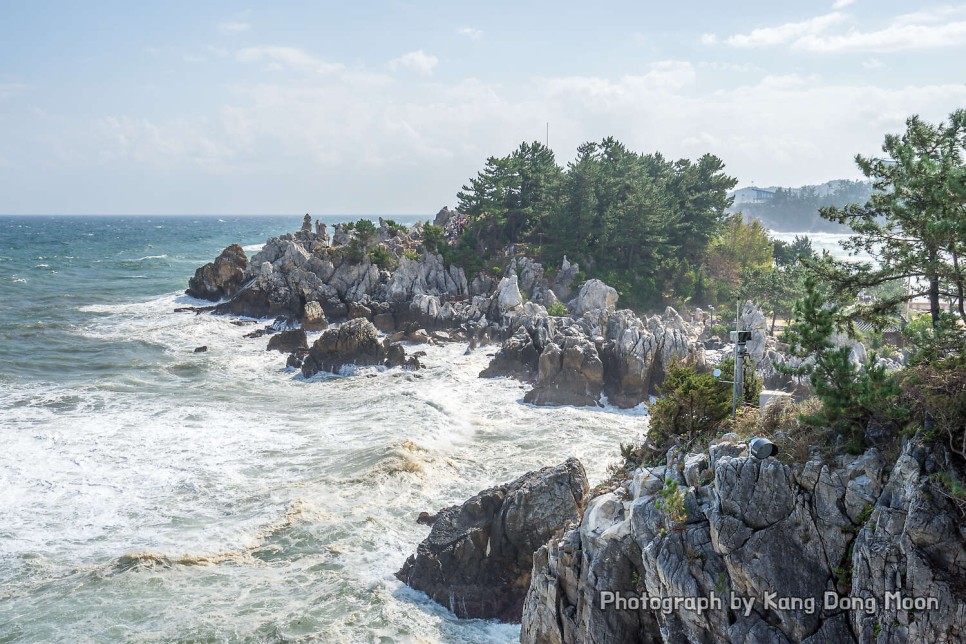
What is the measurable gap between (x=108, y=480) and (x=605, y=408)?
21998 mm

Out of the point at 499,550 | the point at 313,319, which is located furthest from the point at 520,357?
the point at 499,550

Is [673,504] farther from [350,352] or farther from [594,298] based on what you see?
[594,298]

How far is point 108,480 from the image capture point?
2348 cm

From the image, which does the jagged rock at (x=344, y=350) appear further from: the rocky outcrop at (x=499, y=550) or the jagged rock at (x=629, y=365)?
the rocky outcrop at (x=499, y=550)

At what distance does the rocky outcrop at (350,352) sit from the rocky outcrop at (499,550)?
22294 millimetres

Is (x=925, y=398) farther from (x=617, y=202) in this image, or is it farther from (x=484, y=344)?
(x=617, y=202)

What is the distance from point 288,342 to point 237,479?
20415mm

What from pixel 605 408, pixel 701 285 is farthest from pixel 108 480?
pixel 701 285

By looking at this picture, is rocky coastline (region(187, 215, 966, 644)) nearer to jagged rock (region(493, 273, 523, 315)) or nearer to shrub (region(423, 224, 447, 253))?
jagged rock (region(493, 273, 523, 315))

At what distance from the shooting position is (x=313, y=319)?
49.8 metres

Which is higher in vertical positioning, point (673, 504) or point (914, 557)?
point (914, 557)

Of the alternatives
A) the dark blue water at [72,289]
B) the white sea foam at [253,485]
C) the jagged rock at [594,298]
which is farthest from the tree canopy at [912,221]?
the dark blue water at [72,289]

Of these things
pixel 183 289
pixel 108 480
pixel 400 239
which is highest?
pixel 400 239

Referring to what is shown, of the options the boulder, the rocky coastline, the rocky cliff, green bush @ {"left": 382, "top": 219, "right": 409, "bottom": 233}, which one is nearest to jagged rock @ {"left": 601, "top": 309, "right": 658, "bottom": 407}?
the rocky cliff
